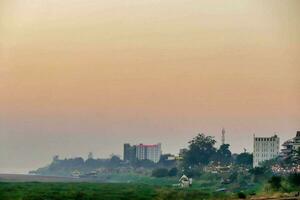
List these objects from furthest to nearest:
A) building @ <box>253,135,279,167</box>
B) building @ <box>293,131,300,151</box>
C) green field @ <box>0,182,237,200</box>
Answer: building @ <box>253,135,279,167</box>
building @ <box>293,131,300,151</box>
green field @ <box>0,182,237,200</box>

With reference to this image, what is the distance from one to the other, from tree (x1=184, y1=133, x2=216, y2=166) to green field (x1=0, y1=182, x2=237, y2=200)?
152 inches

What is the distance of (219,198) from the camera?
13109 mm

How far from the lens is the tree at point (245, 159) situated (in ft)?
62.7

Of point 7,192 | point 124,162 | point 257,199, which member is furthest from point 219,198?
point 124,162

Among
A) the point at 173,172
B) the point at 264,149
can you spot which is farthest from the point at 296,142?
the point at 173,172

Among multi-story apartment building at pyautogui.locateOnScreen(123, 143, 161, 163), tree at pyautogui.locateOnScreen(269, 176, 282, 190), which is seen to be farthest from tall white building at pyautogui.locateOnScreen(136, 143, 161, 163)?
tree at pyautogui.locateOnScreen(269, 176, 282, 190)

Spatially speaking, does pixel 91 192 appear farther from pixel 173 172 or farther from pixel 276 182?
pixel 173 172

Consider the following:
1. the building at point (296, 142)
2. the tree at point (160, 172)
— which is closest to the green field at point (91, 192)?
the tree at point (160, 172)

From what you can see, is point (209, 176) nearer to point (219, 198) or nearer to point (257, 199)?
point (219, 198)

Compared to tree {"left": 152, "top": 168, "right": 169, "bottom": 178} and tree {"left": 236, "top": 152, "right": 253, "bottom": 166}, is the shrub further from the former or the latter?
tree {"left": 236, "top": 152, "right": 253, "bottom": 166}

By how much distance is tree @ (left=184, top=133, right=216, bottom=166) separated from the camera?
19016 mm

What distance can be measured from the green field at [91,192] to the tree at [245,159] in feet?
13.5

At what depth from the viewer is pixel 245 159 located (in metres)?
19.2

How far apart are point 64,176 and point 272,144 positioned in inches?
186
